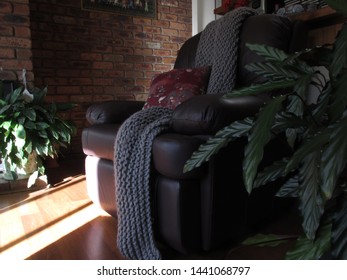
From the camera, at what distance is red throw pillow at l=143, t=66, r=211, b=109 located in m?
1.27

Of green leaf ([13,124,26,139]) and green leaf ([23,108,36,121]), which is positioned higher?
green leaf ([23,108,36,121])

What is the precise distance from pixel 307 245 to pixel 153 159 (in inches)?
20.8

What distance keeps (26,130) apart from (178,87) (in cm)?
95

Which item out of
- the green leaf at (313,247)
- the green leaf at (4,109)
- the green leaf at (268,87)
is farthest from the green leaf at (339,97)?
the green leaf at (4,109)

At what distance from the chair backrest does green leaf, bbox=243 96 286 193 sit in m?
0.80

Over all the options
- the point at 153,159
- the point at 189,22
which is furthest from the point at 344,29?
the point at 189,22

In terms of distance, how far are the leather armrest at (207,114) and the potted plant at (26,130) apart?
42.1 inches

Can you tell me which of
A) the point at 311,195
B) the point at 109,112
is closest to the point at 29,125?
the point at 109,112

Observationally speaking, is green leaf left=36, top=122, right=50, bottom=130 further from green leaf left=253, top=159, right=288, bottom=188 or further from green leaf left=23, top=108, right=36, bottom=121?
green leaf left=253, top=159, right=288, bottom=188

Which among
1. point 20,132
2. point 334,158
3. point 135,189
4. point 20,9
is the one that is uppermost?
point 20,9

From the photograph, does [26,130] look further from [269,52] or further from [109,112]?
[269,52]

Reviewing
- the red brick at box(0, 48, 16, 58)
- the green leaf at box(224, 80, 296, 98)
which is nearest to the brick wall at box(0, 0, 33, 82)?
the red brick at box(0, 48, 16, 58)

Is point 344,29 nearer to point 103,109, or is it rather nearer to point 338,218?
point 338,218

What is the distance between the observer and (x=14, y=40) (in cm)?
198
